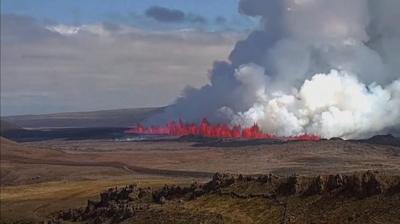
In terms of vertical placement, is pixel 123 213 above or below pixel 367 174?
below

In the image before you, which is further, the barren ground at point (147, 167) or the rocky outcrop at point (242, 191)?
the barren ground at point (147, 167)

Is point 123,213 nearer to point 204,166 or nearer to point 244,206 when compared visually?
point 244,206

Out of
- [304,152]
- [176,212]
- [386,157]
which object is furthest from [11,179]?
[176,212]

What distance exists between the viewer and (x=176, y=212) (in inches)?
2152

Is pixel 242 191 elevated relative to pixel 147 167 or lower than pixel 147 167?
elevated

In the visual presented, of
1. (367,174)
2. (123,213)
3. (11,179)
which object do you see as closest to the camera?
(367,174)

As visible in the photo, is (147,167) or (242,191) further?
(147,167)

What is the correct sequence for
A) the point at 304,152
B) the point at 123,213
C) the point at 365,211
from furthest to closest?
the point at 304,152, the point at 123,213, the point at 365,211

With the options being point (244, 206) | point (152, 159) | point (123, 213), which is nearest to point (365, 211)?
point (244, 206)

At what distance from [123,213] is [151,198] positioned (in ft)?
19.6

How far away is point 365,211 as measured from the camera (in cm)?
4609

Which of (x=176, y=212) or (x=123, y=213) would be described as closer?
(x=176, y=212)

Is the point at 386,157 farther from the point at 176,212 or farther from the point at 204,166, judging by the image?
the point at 176,212

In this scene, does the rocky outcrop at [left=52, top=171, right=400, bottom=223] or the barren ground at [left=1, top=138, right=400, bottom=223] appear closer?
the rocky outcrop at [left=52, top=171, right=400, bottom=223]
